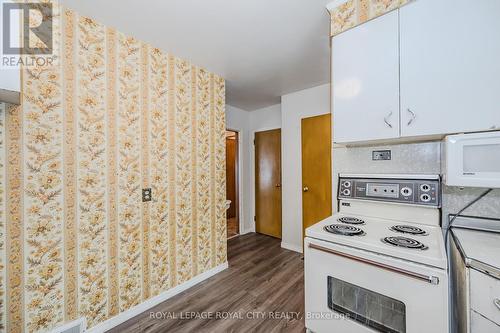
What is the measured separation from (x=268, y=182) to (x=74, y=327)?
290cm

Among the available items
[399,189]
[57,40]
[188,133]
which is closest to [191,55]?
[188,133]

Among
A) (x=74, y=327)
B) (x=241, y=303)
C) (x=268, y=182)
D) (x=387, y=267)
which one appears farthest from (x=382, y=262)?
(x=268, y=182)

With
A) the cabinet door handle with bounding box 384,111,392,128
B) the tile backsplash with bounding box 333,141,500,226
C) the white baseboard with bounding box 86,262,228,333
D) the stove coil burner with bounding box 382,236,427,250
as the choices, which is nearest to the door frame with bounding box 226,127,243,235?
the white baseboard with bounding box 86,262,228,333

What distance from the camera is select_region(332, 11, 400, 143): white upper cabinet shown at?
1.25m

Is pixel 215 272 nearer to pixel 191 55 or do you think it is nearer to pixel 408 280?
pixel 408 280

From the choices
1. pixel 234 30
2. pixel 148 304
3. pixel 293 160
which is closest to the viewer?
pixel 234 30

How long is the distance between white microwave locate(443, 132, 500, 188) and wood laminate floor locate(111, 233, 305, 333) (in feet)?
4.88

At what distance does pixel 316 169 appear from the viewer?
2842 mm

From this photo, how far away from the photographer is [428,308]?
0.89 meters

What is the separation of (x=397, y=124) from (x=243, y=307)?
1.90m

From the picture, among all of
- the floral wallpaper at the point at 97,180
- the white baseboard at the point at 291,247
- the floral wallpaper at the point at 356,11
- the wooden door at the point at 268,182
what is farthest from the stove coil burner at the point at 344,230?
the wooden door at the point at 268,182

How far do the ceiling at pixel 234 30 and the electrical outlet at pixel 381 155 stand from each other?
1.08 m

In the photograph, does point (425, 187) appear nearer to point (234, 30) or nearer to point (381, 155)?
point (381, 155)
